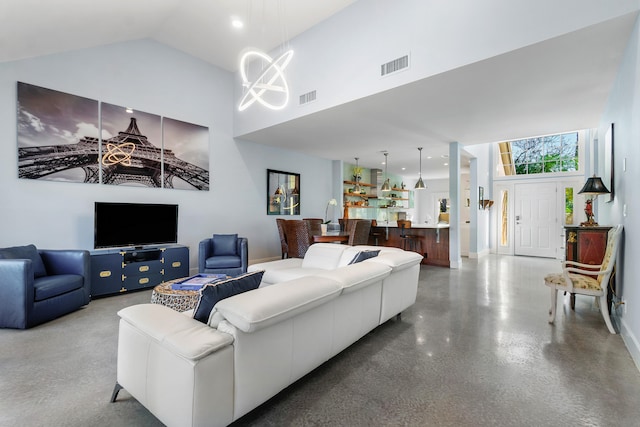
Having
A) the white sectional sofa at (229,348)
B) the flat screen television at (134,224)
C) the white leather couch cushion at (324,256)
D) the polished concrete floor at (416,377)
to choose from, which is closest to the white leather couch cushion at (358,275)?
the white sectional sofa at (229,348)

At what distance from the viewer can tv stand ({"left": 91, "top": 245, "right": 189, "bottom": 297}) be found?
13.9 ft

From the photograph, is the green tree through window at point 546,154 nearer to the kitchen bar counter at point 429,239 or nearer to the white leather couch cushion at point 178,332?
the kitchen bar counter at point 429,239

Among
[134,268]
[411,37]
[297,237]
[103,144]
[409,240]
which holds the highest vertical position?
[411,37]

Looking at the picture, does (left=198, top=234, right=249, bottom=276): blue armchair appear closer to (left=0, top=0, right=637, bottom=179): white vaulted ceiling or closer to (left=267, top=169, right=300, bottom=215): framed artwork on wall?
(left=267, top=169, right=300, bottom=215): framed artwork on wall

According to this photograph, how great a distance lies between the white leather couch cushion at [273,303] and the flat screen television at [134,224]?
379 centimetres

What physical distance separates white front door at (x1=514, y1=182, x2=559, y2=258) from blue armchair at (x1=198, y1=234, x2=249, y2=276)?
7.61m

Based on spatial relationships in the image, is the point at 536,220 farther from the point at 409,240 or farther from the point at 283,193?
the point at 283,193

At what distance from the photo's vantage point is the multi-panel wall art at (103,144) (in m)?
4.02

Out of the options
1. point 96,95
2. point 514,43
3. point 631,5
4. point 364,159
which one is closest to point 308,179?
point 364,159

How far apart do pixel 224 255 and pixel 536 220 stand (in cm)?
811

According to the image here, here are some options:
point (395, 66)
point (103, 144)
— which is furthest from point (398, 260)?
point (103, 144)

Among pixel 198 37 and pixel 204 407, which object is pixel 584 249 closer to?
pixel 204 407

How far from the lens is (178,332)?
1.49 meters

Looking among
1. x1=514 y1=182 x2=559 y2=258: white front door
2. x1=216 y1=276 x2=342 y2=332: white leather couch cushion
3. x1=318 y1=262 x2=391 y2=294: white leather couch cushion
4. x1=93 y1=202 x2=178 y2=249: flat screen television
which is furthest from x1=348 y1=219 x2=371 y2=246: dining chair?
x1=514 y1=182 x2=559 y2=258: white front door
